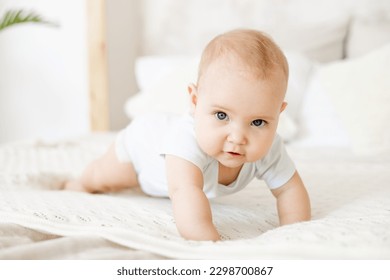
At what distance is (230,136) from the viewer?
0.94 metres

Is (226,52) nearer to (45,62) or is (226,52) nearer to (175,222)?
(175,222)

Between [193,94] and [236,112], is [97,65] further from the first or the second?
[236,112]

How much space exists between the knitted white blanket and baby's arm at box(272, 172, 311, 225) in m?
0.03

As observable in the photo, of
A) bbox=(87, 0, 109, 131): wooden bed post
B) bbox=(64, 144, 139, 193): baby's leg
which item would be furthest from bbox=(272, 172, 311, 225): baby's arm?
bbox=(87, 0, 109, 131): wooden bed post

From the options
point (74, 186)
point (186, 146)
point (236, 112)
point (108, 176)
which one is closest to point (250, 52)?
point (236, 112)

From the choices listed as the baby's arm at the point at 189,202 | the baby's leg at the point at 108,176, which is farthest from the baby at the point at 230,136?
the baby's leg at the point at 108,176

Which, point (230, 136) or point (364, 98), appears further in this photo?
point (364, 98)

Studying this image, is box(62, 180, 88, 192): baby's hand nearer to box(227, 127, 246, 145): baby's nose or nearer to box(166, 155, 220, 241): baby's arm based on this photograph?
box(166, 155, 220, 241): baby's arm

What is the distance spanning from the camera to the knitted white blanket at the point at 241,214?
74cm

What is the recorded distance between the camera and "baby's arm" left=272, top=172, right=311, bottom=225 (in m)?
1.04

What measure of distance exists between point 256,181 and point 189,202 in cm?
58

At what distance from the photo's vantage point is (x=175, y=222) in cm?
95

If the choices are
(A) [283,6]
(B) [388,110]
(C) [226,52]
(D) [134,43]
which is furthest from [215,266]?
(D) [134,43]

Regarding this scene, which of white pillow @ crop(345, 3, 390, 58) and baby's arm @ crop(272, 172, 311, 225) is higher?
white pillow @ crop(345, 3, 390, 58)
